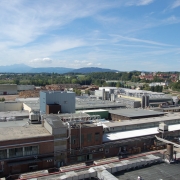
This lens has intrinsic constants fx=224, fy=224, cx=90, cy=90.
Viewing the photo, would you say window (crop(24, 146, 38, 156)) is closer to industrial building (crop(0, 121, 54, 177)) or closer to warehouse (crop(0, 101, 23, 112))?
industrial building (crop(0, 121, 54, 177))

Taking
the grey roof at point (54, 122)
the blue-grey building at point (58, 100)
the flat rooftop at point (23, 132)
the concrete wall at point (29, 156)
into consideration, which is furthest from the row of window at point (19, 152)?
the blue-grey building at point (58, 100)

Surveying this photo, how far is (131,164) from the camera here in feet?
45.3

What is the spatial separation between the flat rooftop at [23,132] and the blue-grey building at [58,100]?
1255 centimetres

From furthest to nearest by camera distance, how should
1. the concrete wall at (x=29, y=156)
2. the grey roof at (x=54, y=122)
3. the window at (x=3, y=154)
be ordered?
the grey roof at (x=54, y=122), the window at (x=3, y=154), the concrete wall at (x=29, y=156)

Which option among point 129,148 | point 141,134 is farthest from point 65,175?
point 141,134

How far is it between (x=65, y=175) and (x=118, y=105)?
37243mm

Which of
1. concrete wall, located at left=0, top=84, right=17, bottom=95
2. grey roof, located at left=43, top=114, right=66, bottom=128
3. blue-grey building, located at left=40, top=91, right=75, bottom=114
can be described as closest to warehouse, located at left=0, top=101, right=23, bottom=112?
blue-grey building, located at left=40, top=91, right=75, bottom=114

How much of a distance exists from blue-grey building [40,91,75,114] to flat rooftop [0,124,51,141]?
494 inches

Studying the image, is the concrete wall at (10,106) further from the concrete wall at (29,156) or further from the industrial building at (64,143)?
the concrete wall at (29,156)

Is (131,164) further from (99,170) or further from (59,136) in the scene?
(59,136)

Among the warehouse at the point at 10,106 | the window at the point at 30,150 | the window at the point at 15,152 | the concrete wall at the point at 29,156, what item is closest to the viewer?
the concrete wall at the point at 29,156

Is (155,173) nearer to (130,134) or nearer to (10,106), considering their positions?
(130,134)

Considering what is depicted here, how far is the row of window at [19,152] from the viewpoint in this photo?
17.5m

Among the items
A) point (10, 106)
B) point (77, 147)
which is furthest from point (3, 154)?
point (10, 106)
